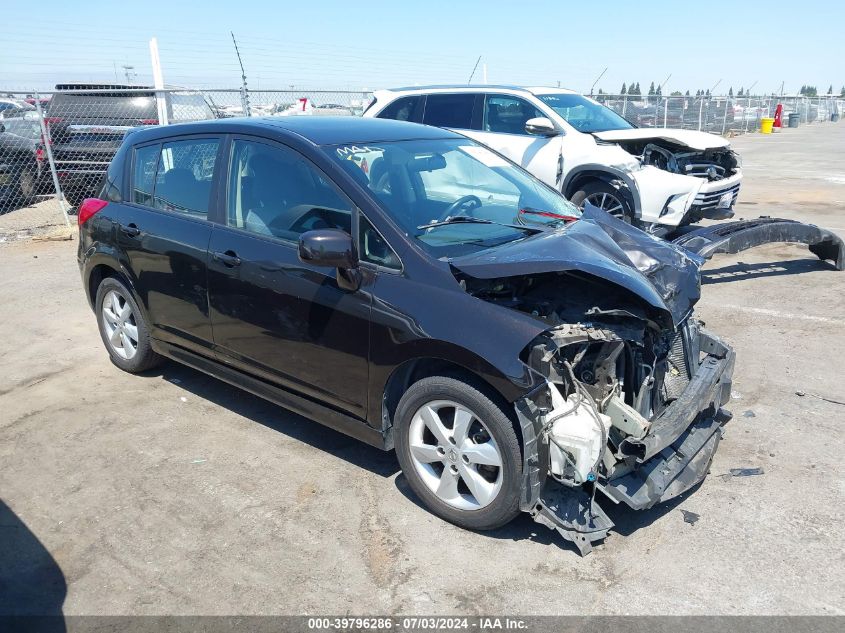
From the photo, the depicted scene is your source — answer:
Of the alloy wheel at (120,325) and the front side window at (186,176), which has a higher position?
the front side window at (186,176)

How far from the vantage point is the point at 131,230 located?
4930mm

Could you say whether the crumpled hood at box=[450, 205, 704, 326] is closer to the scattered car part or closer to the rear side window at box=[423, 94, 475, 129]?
the scattered car part

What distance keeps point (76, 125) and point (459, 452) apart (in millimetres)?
10535

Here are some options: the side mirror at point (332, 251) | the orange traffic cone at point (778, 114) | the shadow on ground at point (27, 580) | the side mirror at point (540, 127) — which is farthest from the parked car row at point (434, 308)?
the orange traffic cone at point (778, 114)

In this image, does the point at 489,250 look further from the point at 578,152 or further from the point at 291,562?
the point at 578,152

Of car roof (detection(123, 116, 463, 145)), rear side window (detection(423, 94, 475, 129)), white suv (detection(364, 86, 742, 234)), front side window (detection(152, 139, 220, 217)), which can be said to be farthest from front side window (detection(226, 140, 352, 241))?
rear side window (detection(423, 94, 475, 129))

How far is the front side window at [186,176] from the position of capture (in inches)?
177

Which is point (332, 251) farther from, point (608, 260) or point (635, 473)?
point (635, 473)

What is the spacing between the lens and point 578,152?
9031mm

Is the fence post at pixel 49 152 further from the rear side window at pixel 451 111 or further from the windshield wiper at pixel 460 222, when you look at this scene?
the windshield wiper at pixel 460 222

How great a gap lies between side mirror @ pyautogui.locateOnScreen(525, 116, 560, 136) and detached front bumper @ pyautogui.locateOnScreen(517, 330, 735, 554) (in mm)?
5923

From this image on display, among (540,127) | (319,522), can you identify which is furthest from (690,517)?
(540,127)

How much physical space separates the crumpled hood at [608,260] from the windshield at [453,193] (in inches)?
6.5

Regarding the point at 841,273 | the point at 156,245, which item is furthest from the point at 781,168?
the point at 156,245
